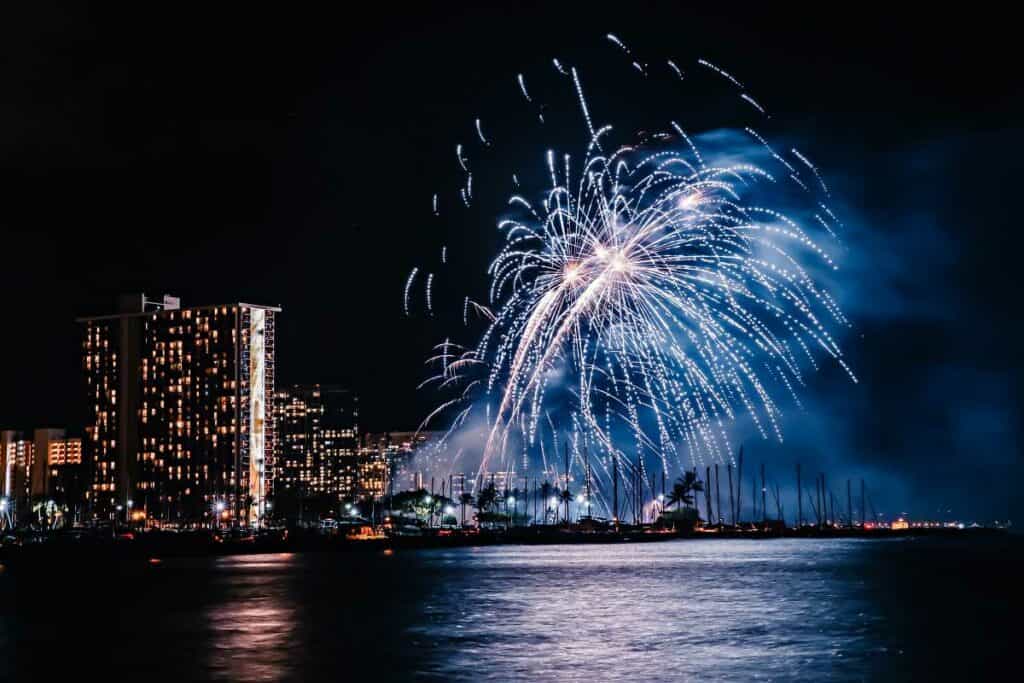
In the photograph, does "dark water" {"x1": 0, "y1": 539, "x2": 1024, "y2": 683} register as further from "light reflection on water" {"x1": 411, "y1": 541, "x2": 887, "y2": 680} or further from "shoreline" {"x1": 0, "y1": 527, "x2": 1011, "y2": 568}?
"shoreline" {"x1": 0, "y1": 527, "x2": 1011, "y2": 568}

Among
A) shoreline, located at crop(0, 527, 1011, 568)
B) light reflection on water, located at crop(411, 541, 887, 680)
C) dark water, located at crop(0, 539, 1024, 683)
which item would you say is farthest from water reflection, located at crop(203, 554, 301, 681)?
shoreline, located at crop(0, 527, 1011, 568)

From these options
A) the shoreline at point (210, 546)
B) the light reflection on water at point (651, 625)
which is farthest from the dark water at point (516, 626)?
the shoreline at point (210, 546)

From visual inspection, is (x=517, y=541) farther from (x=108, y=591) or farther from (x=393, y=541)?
(x=108, y=591)

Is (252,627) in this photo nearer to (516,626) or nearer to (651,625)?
(516,626)

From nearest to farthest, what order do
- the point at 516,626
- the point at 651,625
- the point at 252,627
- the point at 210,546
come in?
1. the point at 651,625
2. the point at 516,626
3. the point at 252,627
4. the point at 210,546

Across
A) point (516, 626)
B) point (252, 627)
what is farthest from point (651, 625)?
point (252, 627)

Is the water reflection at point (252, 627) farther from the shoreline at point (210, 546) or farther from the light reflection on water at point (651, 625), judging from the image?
the shoreline at point (210, 546)

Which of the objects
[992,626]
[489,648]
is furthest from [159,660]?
[992,626]

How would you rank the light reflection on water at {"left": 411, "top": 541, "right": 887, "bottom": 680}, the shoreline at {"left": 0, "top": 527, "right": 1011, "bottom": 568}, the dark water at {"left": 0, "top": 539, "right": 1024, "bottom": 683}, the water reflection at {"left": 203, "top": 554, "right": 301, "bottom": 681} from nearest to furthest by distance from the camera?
1. the light reflection on water at {"left": 411, "top": 541, "right": 887, "bottom": 680}
2. the dark water at {"left": 0, "top": 539, "right": 1024, "bottom": 683}
3. the water reflection at {"left": 203, "top": 554, "right": 301, "bottom": 681}
4. the shoreline at {"left": 0, "top": 527, "right": 1011, "bottom": 568}

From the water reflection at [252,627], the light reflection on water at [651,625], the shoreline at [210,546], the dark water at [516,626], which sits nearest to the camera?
the light reflection on water at [651,625]
